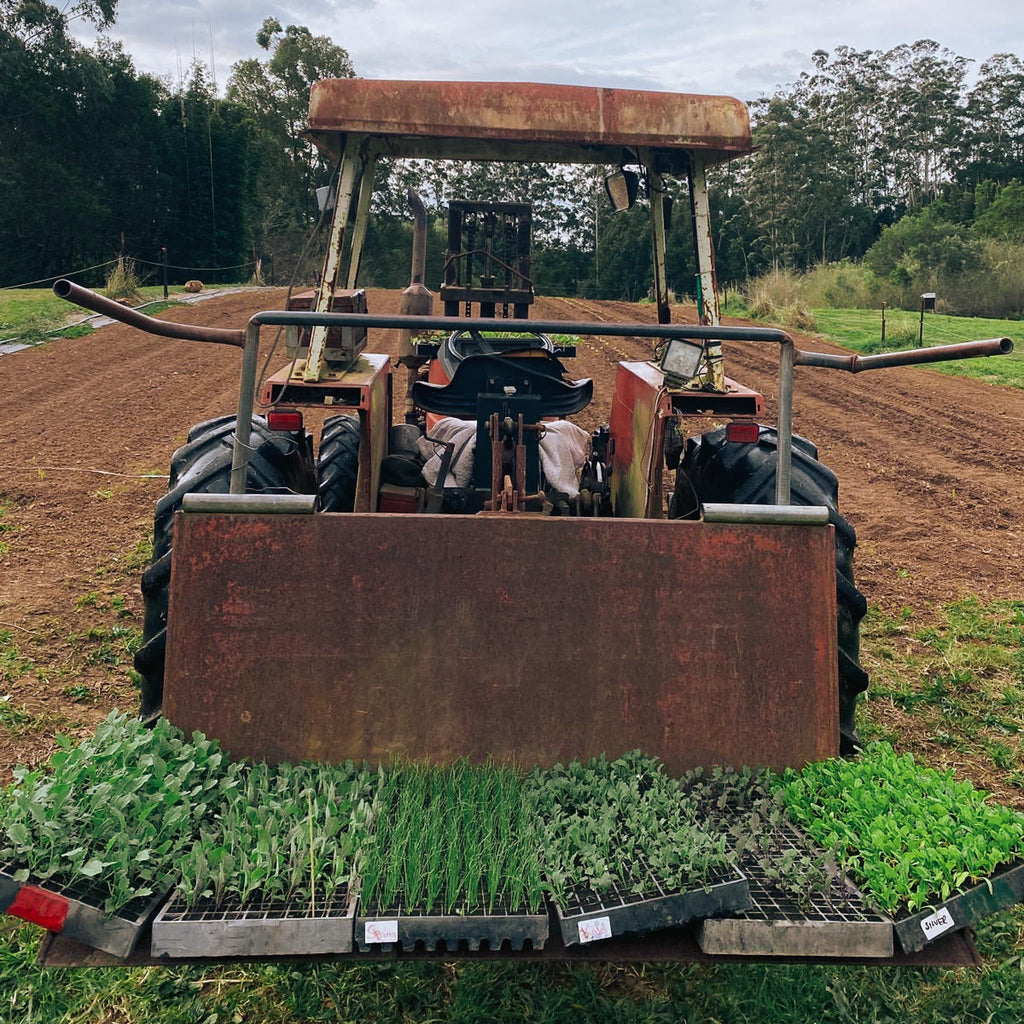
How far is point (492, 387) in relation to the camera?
3.56 metres

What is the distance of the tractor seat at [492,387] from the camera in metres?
3.56

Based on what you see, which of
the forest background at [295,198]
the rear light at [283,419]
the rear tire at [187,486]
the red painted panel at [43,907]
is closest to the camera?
the red painted panel at [43,907]

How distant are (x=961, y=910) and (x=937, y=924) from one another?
7 centimetres

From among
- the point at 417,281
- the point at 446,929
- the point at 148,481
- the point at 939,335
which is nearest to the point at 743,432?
the point at 417,281

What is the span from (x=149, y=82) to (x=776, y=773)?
37.4 m

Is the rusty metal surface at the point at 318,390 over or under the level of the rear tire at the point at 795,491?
over

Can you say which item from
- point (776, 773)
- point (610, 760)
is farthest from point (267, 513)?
point (776, 773)

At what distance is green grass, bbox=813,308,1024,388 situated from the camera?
567 inches

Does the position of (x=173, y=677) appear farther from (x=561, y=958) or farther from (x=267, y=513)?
(x=561, y=958)

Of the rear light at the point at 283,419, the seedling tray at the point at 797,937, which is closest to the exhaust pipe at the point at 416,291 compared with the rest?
Answer: the rear light at the point at 283,419

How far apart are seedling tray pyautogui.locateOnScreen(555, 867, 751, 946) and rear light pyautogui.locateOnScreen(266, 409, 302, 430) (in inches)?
77.6

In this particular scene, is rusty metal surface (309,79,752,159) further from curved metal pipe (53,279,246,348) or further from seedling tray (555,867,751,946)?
seedling tray (555,867,751,946)

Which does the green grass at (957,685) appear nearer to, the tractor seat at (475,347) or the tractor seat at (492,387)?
the tractor seat at (492,387)

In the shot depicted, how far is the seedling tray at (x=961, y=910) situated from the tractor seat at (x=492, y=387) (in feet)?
7.06
